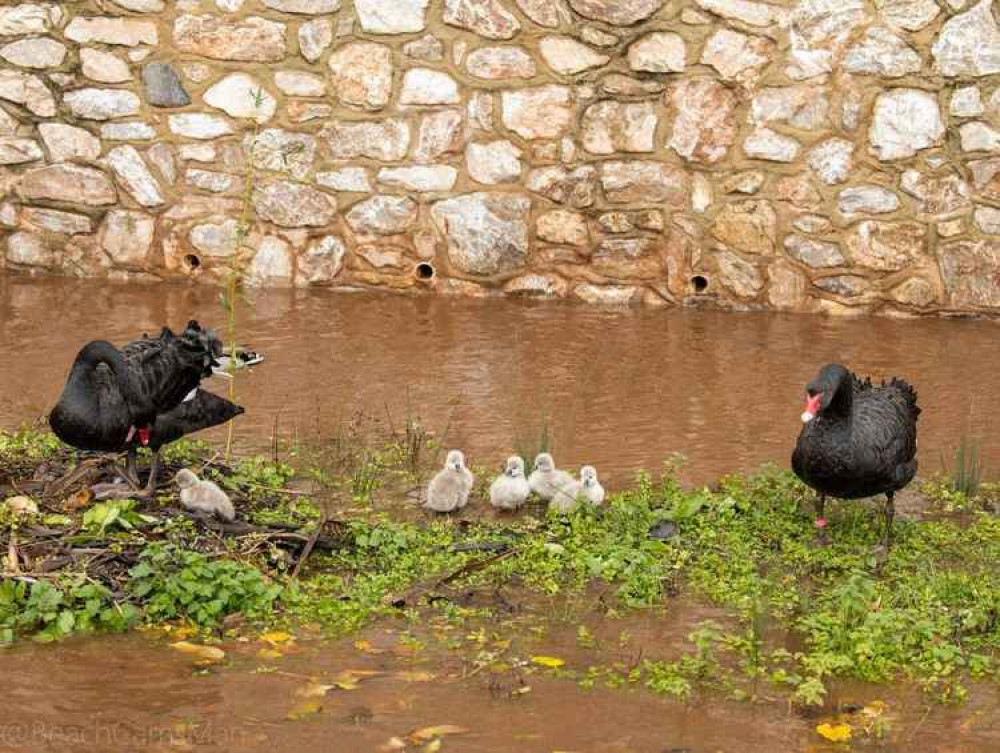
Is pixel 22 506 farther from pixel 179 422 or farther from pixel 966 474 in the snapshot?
pixel 966 474

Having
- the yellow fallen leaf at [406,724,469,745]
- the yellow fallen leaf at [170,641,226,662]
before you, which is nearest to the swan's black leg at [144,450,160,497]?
the yellow fallen leaf at [170,641,226,662]

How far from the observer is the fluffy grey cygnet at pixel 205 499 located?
596cm

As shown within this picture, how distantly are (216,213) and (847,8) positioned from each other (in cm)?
455

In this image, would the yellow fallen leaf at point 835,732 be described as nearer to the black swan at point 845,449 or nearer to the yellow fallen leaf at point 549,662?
the yellow fallen leaf at point 549,662

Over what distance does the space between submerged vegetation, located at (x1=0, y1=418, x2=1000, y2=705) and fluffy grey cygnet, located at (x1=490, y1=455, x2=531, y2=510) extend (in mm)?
110

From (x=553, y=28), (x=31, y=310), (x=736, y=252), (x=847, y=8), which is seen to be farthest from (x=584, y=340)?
(x=31, y=310)

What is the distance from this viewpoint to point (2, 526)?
573cm

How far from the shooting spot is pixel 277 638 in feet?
16.9

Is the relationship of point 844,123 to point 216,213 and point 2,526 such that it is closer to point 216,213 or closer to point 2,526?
point 216,213

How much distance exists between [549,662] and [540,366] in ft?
13.4

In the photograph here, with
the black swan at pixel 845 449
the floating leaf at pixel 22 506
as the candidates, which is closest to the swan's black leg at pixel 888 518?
the black swan at pixel 845 449

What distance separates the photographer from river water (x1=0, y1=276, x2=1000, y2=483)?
771cm

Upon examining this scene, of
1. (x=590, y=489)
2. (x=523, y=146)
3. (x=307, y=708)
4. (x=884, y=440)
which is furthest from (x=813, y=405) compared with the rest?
(x=523, y=146)

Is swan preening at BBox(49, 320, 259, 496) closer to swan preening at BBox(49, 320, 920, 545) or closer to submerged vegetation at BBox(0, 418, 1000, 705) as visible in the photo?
swan preening at BBox(49, 320, 920, 545)
